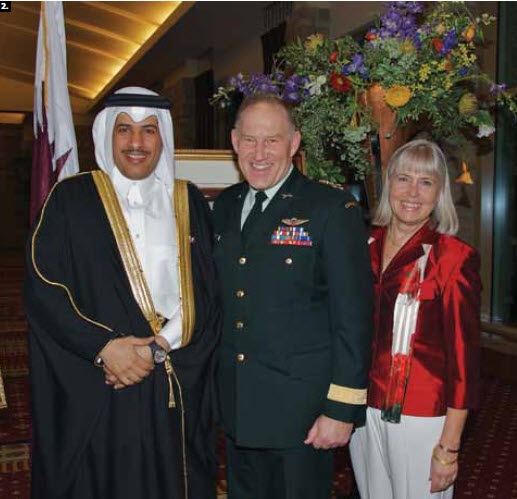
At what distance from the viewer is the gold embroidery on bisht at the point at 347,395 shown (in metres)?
2.00

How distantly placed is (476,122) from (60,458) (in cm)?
200

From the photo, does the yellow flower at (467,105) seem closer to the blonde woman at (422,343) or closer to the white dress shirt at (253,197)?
the blonde woman at (422,343)

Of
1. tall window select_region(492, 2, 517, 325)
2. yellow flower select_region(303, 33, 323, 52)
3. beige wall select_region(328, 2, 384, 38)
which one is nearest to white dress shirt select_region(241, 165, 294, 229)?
Result: yellow flower select_region(303, 33, 323, 52)

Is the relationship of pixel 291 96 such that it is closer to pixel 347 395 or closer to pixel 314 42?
pixel 314 42

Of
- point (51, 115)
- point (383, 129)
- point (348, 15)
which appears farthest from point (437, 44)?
point (348, 15)

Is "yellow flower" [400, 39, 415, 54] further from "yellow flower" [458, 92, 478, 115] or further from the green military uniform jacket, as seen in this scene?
the green military uniform jacket

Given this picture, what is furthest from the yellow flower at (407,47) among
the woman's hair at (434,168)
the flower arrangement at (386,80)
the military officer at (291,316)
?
the military officer at (291,316)

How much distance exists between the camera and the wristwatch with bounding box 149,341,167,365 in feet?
7.29

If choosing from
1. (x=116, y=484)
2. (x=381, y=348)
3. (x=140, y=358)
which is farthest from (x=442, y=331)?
(x=116, y=484)

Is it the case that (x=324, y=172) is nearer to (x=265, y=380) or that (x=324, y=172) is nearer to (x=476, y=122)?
(x=476, y=122)

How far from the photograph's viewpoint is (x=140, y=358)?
2.17 m

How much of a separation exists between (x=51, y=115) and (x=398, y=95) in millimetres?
1890

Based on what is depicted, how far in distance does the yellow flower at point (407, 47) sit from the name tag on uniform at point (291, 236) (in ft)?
3.21

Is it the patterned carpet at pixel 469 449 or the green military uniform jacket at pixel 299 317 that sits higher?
the green military uniform jacket at pixel 299 317
